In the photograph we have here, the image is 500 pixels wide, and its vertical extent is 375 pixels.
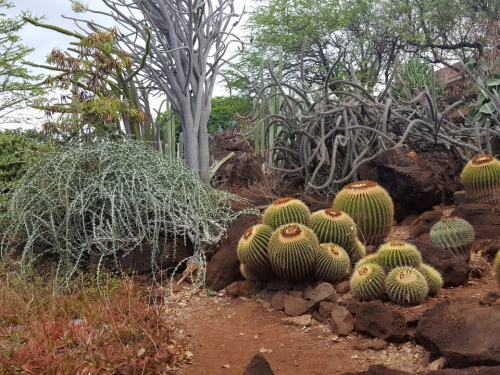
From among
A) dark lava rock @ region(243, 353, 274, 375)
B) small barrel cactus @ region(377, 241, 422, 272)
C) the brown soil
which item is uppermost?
small barrel cactus @ region(377, 241, 422, 272)

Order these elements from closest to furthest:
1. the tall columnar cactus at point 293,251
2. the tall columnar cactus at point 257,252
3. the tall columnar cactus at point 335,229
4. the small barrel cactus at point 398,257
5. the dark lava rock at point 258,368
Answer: the dark lava rock at point 258,368, the small barrel cactus at point 398,257, the tall columnar cactus at point 293,251, the tall columnar cactus at point 257,252, the tall columnar cactus at point 335,229

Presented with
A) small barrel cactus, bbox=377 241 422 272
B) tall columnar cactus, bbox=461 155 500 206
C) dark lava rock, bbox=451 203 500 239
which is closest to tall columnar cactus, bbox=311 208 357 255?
small barrel cactus, bbox=377 241 422 272

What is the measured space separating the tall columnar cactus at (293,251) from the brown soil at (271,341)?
0.35 metres

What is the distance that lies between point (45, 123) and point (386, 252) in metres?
4.55

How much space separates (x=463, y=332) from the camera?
9.85ft

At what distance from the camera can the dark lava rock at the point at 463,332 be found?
9.23 feet

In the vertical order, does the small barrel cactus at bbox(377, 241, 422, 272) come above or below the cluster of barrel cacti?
above

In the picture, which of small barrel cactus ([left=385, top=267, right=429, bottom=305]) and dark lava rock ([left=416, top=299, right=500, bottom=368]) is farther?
small barrel cactus ([left=385, top=267, right=429, bottom=305])

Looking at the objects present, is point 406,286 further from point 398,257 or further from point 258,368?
point 258,368

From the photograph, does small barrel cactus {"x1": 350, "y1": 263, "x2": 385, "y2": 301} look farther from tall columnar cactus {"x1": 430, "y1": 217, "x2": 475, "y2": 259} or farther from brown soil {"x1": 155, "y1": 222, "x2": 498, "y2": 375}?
tall columnar cactus {"x1": 430, "y1": 217, "x2": 475, "y2": 259}

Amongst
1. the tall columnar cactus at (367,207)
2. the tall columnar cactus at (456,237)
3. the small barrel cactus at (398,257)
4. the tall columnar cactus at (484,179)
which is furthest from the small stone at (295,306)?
the tall columnar cactus at (484,179)

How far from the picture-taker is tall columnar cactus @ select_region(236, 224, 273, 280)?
470 centimetres

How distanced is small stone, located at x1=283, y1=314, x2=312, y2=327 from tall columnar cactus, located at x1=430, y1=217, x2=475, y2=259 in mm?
1584

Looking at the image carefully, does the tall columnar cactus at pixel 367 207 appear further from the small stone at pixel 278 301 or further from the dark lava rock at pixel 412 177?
the dark lava rock at pixel 412 177
